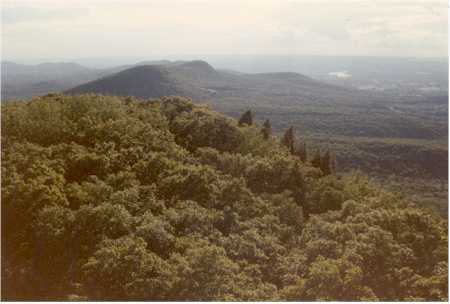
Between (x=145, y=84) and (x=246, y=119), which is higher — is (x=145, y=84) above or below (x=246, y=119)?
below

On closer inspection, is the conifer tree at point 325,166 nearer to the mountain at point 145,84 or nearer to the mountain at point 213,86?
the mountain at point 213,86

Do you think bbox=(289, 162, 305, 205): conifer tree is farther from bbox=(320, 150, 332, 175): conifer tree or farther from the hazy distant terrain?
the hazy distant terrain

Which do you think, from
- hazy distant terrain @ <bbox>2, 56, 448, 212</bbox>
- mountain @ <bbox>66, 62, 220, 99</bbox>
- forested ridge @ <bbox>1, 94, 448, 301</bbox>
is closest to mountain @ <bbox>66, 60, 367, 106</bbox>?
mountain @ <bbox>66, 62, 220, 99</bbox>

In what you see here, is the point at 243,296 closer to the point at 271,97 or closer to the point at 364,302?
the point at 364,302

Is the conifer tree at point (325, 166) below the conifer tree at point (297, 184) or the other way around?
below

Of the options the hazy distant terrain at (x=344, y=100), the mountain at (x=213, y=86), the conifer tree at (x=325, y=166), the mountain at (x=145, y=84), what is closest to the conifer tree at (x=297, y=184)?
the conifer tree at (x=325, y=166)

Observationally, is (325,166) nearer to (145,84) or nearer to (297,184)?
(297,184)

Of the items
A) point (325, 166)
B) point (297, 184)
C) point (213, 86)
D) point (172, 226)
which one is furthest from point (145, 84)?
point (172, 226)

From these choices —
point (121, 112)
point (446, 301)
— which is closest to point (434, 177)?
point (121, 112)

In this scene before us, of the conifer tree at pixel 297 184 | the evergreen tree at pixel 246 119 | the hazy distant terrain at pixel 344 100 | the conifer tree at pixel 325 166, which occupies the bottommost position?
the hazy distant terrain at pixel 344 100
